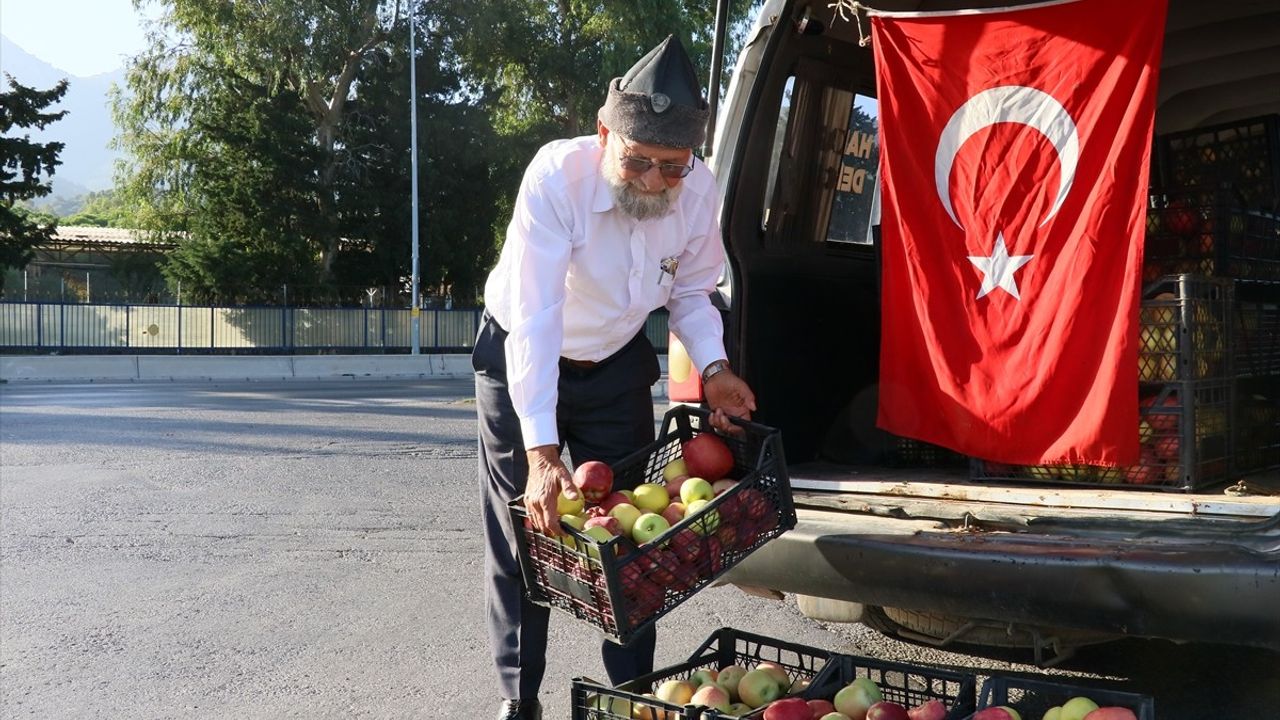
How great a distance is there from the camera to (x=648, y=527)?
309 cm

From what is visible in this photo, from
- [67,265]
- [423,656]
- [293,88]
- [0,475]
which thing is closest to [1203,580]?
[423,656]

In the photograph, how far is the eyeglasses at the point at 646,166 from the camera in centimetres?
331

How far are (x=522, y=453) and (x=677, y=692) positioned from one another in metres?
0.95

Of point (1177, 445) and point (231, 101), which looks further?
point (231, 101)

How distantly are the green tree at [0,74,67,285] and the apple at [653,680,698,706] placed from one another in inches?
1402

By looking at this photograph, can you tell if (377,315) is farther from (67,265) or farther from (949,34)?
(949,34)

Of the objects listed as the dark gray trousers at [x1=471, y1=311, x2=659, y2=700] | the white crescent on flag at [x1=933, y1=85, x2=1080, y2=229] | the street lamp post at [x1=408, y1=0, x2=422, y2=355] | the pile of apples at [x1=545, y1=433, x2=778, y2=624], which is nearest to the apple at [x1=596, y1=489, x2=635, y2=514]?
the pile of apples at [x1=545, y1=433, x2=778, y2=624]

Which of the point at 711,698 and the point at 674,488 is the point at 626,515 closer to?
the point at 674,488

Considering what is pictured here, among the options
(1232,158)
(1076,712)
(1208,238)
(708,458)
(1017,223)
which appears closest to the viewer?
(1076,712)

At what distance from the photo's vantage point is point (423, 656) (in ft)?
15.5

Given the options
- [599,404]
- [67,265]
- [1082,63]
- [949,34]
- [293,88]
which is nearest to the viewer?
[599,404]

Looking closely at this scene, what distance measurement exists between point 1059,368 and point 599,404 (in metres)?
1.63

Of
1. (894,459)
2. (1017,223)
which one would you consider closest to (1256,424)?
(1017,223)

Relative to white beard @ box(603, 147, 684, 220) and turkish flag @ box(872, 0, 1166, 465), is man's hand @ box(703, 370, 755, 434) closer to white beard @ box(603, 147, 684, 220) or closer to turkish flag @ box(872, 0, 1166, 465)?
white beard @ box(603, 147, 684, 220)
